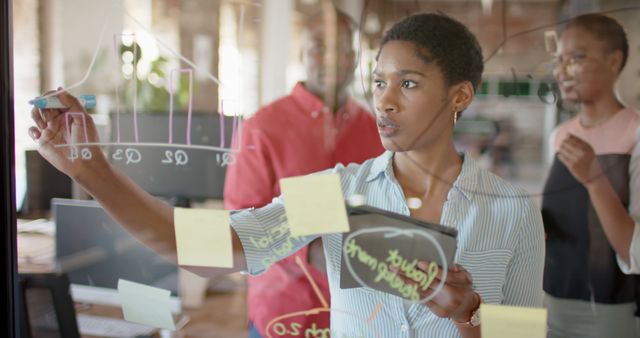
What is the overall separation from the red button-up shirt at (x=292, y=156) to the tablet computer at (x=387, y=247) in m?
0.09

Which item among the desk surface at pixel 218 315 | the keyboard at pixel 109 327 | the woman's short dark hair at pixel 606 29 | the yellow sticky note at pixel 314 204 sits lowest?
the keyboard at pixel 109 327

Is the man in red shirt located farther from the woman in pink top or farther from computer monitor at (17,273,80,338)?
computer monitor at (17,273,80,338)

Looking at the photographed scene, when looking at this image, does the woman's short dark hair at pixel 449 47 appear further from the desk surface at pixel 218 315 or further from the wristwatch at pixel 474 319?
the desk surface at pixel 218 315

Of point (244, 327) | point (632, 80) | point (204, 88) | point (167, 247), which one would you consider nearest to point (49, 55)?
point (204, 88)

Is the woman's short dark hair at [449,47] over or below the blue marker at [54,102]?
over

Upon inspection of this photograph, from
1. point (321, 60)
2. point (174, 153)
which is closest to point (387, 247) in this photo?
point (321, 60)

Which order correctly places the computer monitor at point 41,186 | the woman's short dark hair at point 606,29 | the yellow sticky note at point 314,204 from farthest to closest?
the computer monitor at point 41,186 → the yellow sticky note at point 314,204 → the woman's short dark hair at point 606,29

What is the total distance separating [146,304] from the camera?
3.64ft

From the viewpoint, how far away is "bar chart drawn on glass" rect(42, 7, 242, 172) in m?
1.01

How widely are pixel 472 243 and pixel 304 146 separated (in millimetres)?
328

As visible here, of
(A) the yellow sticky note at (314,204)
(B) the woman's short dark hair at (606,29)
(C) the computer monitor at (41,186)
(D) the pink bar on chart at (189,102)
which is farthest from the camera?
(C) the computer monitor at (41,186)

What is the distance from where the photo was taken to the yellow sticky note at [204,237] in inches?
39.4

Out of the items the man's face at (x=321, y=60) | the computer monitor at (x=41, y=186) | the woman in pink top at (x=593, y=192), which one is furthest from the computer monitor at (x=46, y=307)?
the woman in pink top at (x=593, y=192)

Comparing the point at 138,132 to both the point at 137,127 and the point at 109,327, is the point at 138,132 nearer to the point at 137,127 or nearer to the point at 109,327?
the point at 137,127
